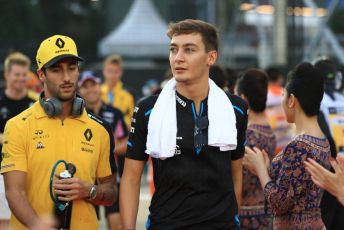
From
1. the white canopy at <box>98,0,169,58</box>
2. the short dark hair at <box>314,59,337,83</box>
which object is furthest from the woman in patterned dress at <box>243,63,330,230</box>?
the white canopy at <box>98,0,169,58</box>

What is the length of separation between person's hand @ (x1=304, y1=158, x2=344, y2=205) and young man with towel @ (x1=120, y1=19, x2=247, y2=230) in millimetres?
530

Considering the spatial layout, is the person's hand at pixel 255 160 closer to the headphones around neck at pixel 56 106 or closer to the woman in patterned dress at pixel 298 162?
the woman in patterned dress at pixel 298 162

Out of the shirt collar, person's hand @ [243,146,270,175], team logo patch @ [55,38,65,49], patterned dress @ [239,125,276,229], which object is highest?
team logo patch @ [55,38,65,49]

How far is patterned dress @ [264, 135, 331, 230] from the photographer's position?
6199mm

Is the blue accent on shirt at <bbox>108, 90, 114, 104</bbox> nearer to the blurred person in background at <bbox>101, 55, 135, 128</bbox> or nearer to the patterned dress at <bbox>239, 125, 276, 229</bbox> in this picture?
the blurred person in background at <bbox>101, 55, 135, 128</bbox>

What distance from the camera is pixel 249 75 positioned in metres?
8.00

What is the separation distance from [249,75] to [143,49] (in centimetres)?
1656

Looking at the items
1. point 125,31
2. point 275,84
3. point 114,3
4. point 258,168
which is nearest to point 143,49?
point 125,31

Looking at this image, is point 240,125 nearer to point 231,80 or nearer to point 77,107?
point 77,107

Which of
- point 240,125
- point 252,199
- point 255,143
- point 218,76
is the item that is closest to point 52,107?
point 240,125

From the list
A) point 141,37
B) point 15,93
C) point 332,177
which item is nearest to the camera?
point 332,177

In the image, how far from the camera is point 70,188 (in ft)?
19.0

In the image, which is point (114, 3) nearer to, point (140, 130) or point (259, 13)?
point (259, 13)

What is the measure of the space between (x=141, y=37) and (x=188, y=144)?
18.9 m
